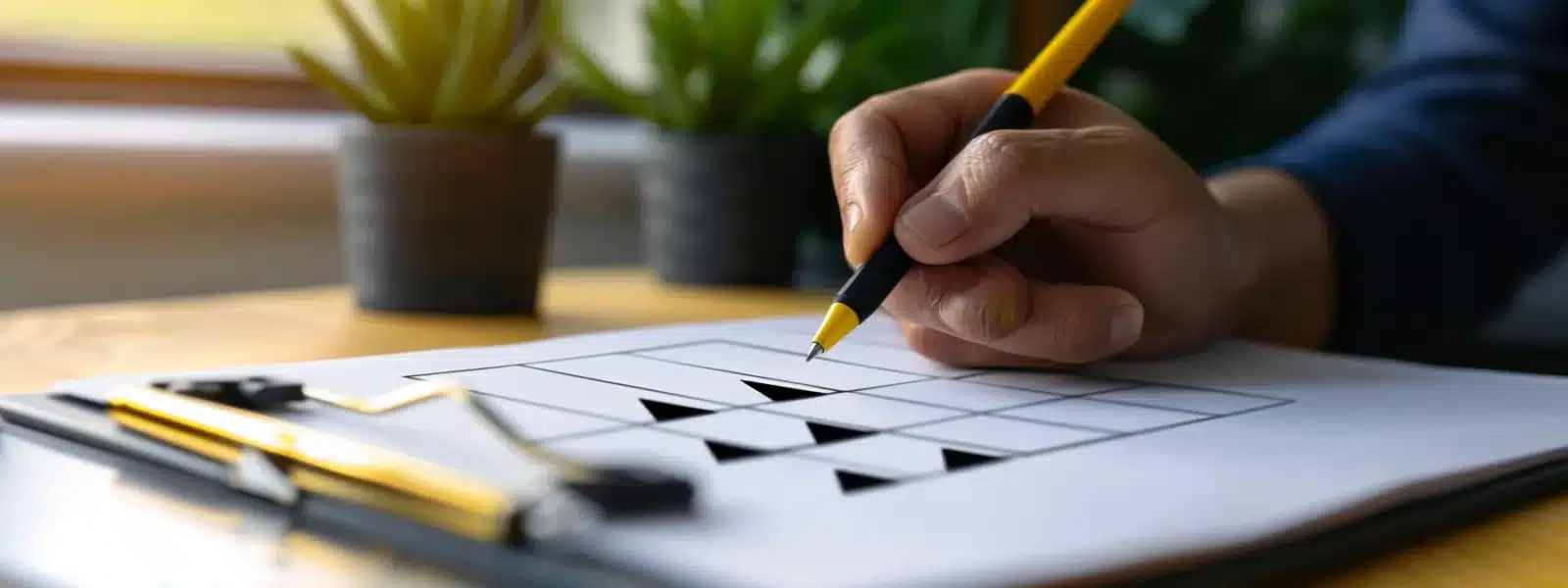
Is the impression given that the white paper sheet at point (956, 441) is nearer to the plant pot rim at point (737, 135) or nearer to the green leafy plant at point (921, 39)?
the plant pot rim at point (737, 135)

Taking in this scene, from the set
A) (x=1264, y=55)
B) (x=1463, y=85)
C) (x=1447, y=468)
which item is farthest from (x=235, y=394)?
(x=1264, y=55)

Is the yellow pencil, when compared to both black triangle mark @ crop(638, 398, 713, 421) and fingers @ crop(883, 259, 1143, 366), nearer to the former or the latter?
fingers @ crop(883, 259, 1143, 366)

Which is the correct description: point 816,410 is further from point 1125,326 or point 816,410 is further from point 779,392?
point 1125,326

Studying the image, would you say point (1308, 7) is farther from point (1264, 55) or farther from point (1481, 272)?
point (1481, 272)

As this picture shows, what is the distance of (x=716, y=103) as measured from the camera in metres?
0.92

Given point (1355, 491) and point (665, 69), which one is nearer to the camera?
point (1355, 491)

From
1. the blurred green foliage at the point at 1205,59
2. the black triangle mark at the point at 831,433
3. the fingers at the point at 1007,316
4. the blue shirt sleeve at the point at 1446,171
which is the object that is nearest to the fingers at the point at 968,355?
the fingers at the point at 1007,316

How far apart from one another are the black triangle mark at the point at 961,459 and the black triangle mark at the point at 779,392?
3.1 inches

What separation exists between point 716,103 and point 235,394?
0.58 metres

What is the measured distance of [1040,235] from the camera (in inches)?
23.0

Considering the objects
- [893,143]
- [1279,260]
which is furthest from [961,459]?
[1279,260]

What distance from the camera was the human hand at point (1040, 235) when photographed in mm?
493

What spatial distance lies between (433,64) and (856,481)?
0.49m

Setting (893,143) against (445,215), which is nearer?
(893,143)
